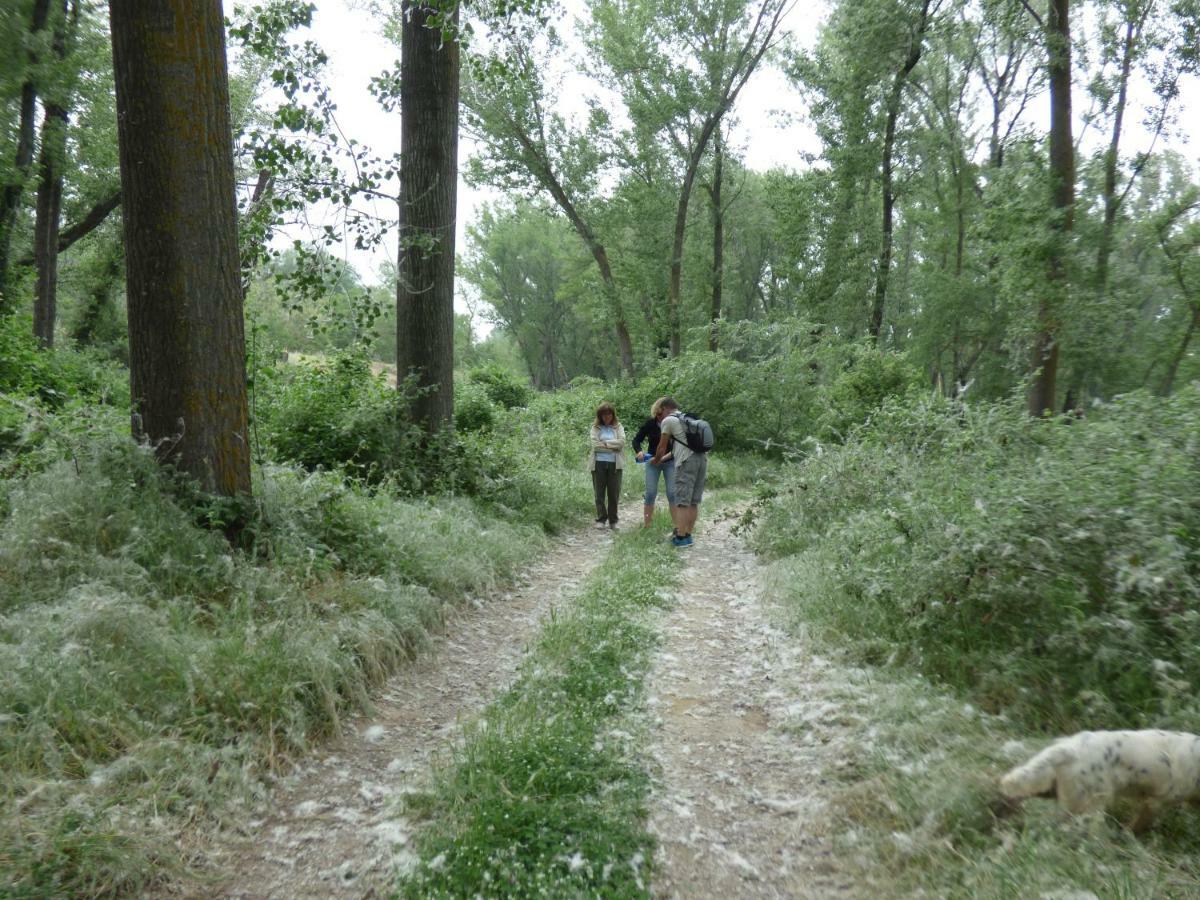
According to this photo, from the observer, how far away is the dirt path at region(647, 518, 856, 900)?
3.21 meters

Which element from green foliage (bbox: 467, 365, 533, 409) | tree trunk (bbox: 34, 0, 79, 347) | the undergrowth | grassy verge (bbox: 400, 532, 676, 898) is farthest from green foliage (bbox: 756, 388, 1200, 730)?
green foliage (bbox: 467, 365, 533, 409)

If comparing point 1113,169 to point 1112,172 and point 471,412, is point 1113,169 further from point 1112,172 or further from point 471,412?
point 471,412

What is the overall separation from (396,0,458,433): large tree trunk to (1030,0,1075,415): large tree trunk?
35.9 feet

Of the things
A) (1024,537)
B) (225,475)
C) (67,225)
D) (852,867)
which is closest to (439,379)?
(225,475)

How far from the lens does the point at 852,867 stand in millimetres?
3158

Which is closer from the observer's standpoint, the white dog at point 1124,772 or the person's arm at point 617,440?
the white dog at point 1124,772

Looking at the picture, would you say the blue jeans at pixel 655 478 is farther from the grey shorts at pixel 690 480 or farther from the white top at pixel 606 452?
the white top at pixel 606 452

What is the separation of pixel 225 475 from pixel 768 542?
6.31 m

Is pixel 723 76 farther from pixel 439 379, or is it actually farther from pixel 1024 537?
pixel 1024 537

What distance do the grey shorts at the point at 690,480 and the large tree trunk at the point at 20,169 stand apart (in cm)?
1156

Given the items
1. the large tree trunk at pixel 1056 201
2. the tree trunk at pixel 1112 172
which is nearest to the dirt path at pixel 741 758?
the large tree trunk at pixel 1056 201

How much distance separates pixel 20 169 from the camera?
13.5 meters

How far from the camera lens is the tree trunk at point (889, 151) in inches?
816

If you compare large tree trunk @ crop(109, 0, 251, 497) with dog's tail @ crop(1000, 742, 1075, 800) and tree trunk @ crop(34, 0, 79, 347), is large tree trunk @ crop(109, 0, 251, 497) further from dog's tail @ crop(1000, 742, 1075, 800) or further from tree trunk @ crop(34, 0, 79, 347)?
tree trunk @ crop(34, 0, 79, 347)
